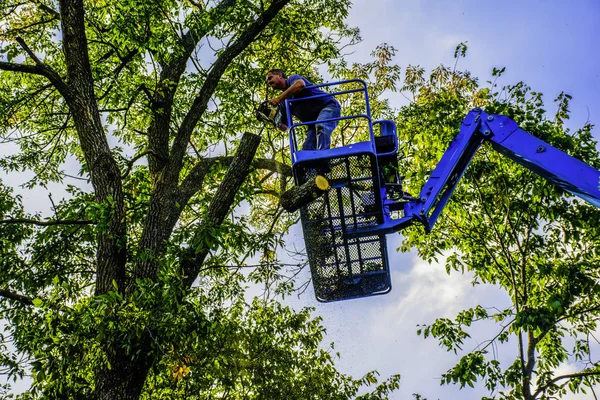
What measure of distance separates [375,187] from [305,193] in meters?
0.81

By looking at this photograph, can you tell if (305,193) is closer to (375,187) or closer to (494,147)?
(375,187)

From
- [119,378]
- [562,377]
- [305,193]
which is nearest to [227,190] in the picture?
[305,193]

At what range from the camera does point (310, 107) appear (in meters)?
7.52

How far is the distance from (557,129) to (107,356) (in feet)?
24.1

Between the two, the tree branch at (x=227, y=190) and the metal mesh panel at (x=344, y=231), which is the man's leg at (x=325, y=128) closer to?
the metal mesh panel at (x=344, y=231)

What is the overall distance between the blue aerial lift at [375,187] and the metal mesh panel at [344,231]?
0.01 meters

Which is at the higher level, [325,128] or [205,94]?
[205,94]

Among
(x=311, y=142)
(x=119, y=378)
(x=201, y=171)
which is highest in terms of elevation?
(x=201, y=171)

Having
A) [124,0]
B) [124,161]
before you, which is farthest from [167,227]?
[124,0]

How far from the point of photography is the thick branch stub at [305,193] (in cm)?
616

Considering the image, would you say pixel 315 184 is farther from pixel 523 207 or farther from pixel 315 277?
pixel 523 207

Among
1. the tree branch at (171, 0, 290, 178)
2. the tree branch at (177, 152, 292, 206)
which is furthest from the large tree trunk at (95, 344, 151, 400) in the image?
the tree branch at (171, 0, 290, 178)

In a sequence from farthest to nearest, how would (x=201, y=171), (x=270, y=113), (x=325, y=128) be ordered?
(x=201, y=171) < (x=270, y=113) < (x=325, y=128)

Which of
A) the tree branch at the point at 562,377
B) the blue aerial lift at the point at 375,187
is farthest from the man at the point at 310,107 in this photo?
the tree branch at the point at 562,377
